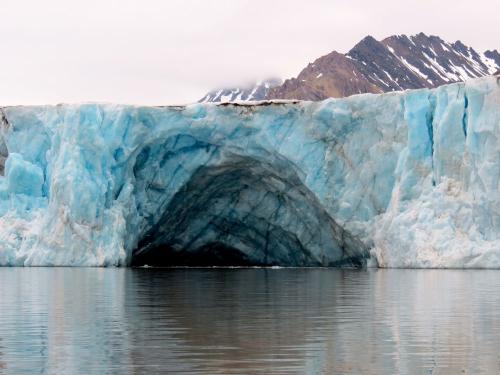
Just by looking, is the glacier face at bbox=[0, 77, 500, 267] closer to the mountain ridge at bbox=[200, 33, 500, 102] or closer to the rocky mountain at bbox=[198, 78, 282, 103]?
the mountain ridge at bbox=[200, 33, 500, 102]

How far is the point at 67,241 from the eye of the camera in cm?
3319

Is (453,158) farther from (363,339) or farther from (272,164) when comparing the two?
(363,339)

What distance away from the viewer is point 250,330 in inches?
470

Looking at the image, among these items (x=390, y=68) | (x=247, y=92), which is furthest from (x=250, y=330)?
(x=390, y=68)

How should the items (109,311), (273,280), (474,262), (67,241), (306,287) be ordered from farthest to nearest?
(67,241), (474,262), (273,280), (306,287), (109,311)

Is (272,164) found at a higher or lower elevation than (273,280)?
higher

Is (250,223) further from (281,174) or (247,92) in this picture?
(247,92)

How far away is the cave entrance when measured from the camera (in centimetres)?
3500

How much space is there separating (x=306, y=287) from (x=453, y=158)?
452 inches

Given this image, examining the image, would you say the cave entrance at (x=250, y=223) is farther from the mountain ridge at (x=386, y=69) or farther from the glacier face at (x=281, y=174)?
the mountain ridge at (x=386, y=69)

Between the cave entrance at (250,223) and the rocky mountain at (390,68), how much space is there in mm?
75708

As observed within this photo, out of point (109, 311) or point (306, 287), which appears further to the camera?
point (306, 287)

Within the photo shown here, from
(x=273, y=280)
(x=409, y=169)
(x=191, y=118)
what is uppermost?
(x=191, y=118)

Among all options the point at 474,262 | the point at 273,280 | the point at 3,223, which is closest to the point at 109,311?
the point at 273,280
